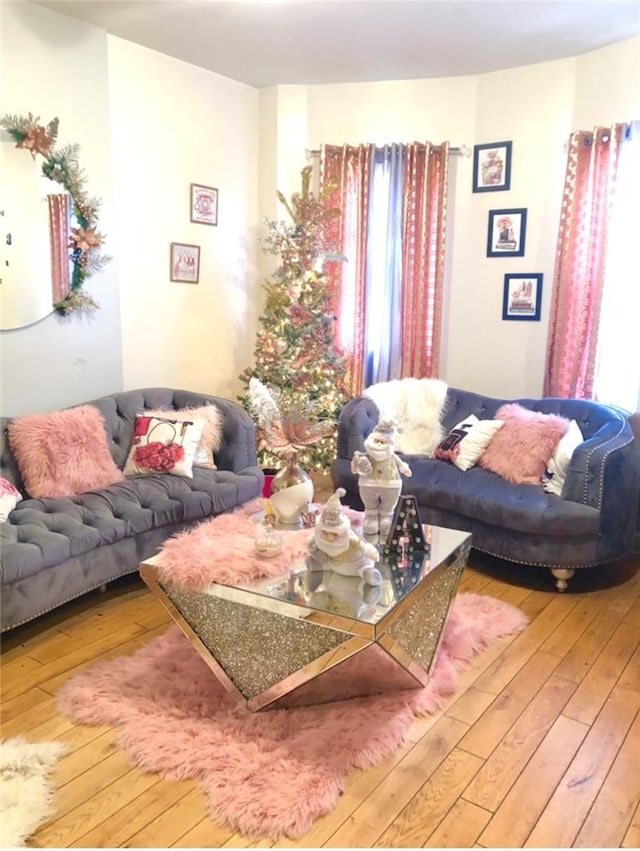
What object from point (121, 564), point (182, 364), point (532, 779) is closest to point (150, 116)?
point (182, 364)

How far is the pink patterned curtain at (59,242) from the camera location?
135 inches

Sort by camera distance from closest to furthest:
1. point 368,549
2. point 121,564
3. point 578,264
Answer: point 368,549 → point 121,564 → point 578,264

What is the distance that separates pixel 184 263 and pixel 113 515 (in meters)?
2.01

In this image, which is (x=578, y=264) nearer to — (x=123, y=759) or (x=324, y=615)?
(x=324, y=615)

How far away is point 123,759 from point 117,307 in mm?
2651

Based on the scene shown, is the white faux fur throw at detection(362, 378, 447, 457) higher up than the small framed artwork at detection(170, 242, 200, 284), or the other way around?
the small framed artwork at detection(170, 242, 200, 284)

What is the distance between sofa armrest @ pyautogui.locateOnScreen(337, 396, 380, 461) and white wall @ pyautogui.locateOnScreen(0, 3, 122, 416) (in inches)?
55.6

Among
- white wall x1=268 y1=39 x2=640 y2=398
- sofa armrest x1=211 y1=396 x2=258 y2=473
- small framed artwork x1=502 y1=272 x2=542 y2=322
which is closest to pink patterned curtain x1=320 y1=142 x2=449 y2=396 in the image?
white wall x1=268 y1=39 x2=640 y2=398

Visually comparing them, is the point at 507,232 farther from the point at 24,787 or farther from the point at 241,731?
the point at 24,787

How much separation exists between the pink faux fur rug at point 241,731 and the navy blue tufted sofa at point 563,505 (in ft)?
2.41

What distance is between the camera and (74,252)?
3.55 m

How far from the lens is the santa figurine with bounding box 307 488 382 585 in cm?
204

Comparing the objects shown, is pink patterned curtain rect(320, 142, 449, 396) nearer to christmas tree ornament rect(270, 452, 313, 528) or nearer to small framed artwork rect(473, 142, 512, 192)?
small framed artwork rect(473, 142, 512, 192)

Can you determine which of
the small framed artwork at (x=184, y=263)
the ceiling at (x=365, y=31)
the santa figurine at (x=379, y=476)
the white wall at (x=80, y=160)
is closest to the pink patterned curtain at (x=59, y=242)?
the white wall at (x=80, y=160)
